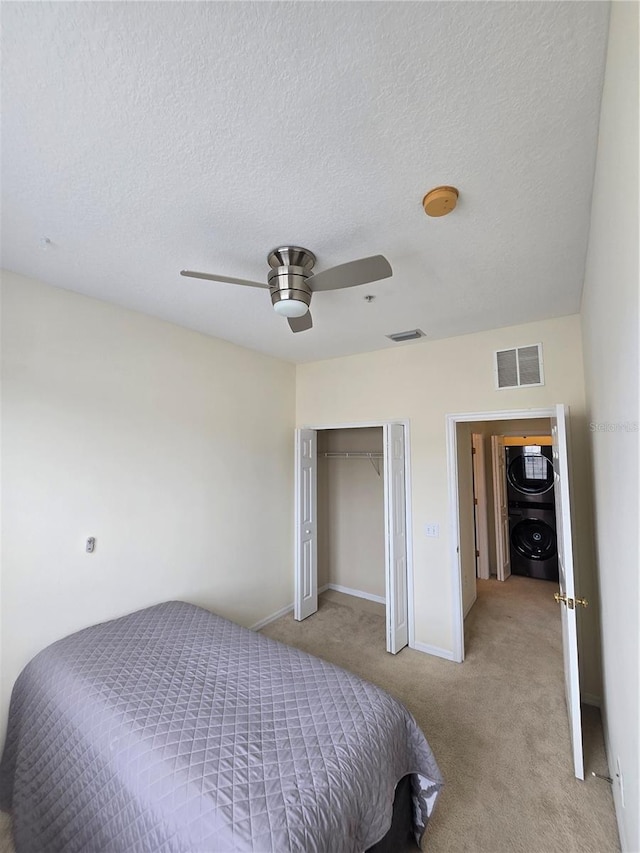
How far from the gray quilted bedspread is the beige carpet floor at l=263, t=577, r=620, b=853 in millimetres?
410

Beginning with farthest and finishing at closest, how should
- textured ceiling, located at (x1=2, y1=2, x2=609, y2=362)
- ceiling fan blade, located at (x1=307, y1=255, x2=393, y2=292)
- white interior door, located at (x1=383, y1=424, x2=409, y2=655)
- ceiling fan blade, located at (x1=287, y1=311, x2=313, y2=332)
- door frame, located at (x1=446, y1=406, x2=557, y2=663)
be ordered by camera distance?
white interior door, located at (x1=383, y1=424, x2=409, y2=655) < door frame, located at (x1=446, y1=406, x2=557, y2=663) < ceiling fan blade, located at (x1=287, y1=311, x2=313, y2=332) < ceiling fan blade, located at (x1=307, y1=255, x2=393, y2=292) < textured ceiling, located at (x1=2, y1=2, x2=609, y2=362)

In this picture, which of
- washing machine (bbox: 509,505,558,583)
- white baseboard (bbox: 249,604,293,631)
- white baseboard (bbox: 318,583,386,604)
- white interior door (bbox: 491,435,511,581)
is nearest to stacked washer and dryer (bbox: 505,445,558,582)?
washing machine (bbox: 509,505,558,583)

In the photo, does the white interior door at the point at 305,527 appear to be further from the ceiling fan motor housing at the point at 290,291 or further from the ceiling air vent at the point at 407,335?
the ceiling fan motor housing at the point at 290,291

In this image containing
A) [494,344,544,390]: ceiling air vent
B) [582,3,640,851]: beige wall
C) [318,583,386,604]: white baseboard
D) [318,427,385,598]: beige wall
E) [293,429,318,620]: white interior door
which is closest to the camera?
[582,3,640,851]: beige wall

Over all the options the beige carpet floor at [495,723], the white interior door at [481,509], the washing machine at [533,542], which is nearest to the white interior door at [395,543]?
the beige carpet floor at [495,723]

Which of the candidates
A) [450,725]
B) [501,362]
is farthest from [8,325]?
[450,725]

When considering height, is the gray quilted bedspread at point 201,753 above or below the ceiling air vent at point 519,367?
below

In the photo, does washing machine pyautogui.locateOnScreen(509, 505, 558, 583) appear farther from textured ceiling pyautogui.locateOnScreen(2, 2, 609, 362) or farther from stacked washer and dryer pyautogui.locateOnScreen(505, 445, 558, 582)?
textured ceiling pyautogui.locateOnScreen(2, 2, 609, 362)

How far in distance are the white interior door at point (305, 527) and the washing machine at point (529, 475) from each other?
3280 mm

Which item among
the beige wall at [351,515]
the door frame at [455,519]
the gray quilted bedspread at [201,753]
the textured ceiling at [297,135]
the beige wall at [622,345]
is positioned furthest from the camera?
the beige wall at [351,515]

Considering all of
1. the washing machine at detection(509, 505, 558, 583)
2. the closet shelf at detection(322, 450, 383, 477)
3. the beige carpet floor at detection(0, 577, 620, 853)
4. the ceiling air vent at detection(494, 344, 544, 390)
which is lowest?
the beige carpet floor at detection(0, 577, 620, 853)

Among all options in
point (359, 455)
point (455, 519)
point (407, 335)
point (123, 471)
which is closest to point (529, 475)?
point (359, 455)

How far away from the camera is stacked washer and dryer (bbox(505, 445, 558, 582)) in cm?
510

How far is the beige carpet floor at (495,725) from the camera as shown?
5.49 ft
